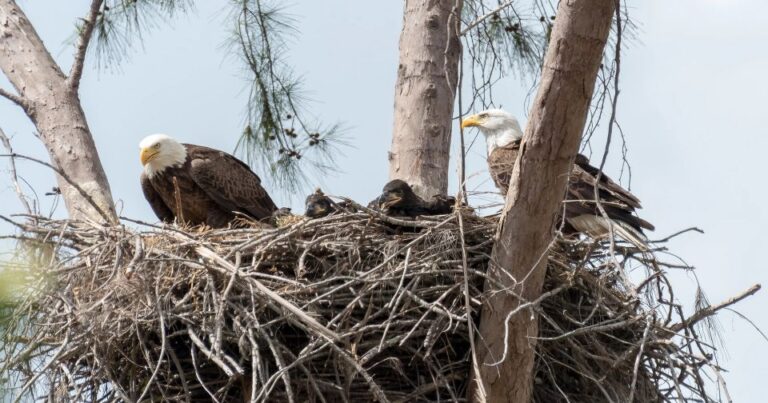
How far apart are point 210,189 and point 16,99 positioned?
3.98 ft

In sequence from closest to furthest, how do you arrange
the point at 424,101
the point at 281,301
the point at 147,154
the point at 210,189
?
the point at 281,301, the point at 424,101, the point at 210,189, the point at 147,154

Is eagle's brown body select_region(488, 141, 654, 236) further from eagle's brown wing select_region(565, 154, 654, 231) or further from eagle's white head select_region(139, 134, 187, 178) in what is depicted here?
eagle's white head select_region(139, 134, 187, 178)

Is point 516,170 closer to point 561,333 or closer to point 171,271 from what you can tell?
point 561,333

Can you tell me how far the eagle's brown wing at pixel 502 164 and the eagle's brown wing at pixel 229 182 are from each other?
136 cm

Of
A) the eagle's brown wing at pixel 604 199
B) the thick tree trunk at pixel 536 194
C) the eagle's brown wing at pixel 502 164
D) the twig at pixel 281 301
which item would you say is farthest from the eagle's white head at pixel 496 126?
the twig at pixel 281 301

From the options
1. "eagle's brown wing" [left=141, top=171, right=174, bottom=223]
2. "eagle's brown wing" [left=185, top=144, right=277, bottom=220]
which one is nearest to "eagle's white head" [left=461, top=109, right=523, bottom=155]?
"eagle's brown wing" [left=185, top=144, right=277, bottom=220]

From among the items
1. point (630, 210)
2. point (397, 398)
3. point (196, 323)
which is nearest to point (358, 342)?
point (397, 398)

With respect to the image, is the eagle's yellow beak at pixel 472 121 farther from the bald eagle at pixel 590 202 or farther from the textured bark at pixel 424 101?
the textured bark at pixel 424 101

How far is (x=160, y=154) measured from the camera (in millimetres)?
7539

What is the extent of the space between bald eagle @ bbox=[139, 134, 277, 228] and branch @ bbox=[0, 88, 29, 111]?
0.87m

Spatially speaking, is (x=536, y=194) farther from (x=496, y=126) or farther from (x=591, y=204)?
(x=496, y=126)

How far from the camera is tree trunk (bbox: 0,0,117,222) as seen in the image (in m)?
6.53

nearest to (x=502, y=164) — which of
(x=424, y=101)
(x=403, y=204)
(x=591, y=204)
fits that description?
(x=424, y=101)

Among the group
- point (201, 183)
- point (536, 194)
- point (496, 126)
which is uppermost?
point (496, 126)
